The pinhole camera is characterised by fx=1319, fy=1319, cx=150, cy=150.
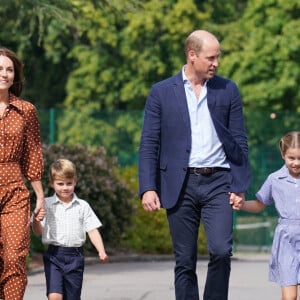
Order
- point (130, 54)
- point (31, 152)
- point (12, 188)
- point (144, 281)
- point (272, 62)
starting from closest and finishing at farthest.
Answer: point (12, 188), point (31, 152), point (144, 281), point (272, 62), point (130, 54)

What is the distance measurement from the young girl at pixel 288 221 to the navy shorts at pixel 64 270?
4.06 feet

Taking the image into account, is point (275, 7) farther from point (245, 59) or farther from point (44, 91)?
point (44, 91)

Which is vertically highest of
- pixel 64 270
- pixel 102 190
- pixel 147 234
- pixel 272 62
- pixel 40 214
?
pixel 272 62

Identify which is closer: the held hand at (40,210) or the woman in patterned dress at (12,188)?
the woman in patterned dress at (12,188)

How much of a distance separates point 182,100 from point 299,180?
1.08 metres

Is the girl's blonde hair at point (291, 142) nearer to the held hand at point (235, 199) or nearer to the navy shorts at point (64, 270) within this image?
the held hand at point (235, 199)

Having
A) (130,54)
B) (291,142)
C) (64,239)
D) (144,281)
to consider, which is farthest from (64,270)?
(130,54)

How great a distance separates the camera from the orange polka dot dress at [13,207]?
834 cm

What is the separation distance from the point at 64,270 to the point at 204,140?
1.41m

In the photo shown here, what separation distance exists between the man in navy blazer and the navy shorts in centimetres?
86

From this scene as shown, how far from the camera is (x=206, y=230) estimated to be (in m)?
8.52

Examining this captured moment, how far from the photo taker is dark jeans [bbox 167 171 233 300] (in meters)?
8.45

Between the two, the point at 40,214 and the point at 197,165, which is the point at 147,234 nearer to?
the point at 40,214

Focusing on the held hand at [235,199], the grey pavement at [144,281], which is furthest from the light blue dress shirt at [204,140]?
the grey pavement at [144,281]
